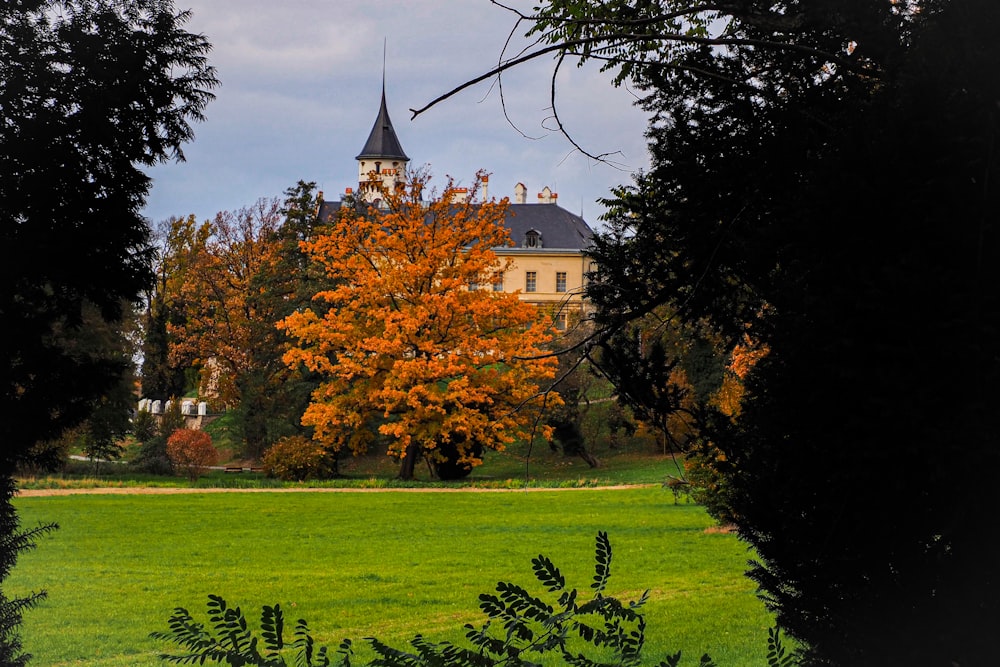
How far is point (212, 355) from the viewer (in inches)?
1608

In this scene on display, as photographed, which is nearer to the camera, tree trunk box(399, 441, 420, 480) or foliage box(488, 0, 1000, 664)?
foliage box(488, 0, 1000, 664)

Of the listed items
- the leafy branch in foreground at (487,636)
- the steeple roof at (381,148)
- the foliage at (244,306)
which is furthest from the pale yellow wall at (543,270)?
the leafy branch in foreground at (487,636)

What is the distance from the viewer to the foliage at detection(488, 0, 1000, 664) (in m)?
2.46

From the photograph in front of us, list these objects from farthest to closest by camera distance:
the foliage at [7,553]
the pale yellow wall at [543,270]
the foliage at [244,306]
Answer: the pale yellow wall at [543,270] < the foliage at [244,306] < the foliage at [7,553]

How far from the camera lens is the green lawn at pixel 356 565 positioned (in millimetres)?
8500

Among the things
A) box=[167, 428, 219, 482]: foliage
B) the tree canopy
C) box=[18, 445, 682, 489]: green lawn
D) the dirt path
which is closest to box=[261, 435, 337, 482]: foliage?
box=[18, 445, 682, 489]: green lawn

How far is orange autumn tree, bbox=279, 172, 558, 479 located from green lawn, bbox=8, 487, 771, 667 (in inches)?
205

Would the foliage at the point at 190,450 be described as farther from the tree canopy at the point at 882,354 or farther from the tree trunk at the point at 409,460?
the tree canopy at the point at 882,354

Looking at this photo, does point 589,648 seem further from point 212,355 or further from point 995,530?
point 212,355

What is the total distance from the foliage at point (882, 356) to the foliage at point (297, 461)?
2555 cm

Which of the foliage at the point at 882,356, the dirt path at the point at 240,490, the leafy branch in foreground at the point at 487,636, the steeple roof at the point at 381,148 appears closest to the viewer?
the leafy branch in foreground at the point at 487,636

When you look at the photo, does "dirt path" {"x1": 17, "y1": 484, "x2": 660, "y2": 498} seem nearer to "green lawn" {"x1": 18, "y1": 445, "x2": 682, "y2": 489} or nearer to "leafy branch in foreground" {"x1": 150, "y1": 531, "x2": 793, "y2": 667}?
"green lawn" {"x1": 18, "y1": 445, "x2": 682, "y2": 489}

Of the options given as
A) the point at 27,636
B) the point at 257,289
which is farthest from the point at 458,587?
the point at 257,289

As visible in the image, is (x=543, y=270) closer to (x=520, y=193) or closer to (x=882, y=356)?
(x=520, y=193)
